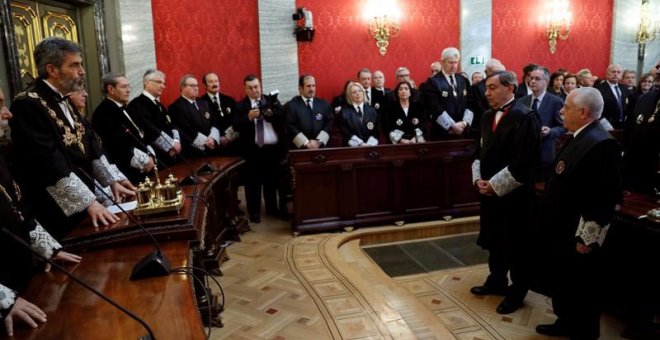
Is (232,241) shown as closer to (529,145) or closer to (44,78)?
(44,78)

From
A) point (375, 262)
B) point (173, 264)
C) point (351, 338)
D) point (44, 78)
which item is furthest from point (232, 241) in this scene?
point (173, 264)

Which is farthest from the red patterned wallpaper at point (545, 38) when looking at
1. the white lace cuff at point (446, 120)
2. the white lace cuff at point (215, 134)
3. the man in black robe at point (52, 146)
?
the man in black robe at point (52, 146)

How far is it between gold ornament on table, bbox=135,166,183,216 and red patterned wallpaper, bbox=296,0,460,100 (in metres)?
4.87

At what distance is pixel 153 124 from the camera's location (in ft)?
13.7

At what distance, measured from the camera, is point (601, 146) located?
2.41m

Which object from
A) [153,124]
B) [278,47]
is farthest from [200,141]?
[278,47]

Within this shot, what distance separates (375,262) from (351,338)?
1.58 metres

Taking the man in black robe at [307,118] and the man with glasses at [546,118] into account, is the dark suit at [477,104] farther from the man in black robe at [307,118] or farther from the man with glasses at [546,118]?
the man in black robe at [307,118]

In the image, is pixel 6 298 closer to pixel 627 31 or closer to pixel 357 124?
pixel 357 124

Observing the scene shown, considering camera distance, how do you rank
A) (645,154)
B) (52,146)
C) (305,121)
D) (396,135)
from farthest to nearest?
(396,135) < (305,121) < (645,154) < (52,146)

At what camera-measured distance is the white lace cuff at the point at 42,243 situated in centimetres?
180

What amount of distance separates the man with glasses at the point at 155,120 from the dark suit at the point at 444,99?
2.88 m

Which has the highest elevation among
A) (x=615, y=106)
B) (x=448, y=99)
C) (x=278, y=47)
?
(x=278, y=47)

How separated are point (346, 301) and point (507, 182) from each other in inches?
50.8
